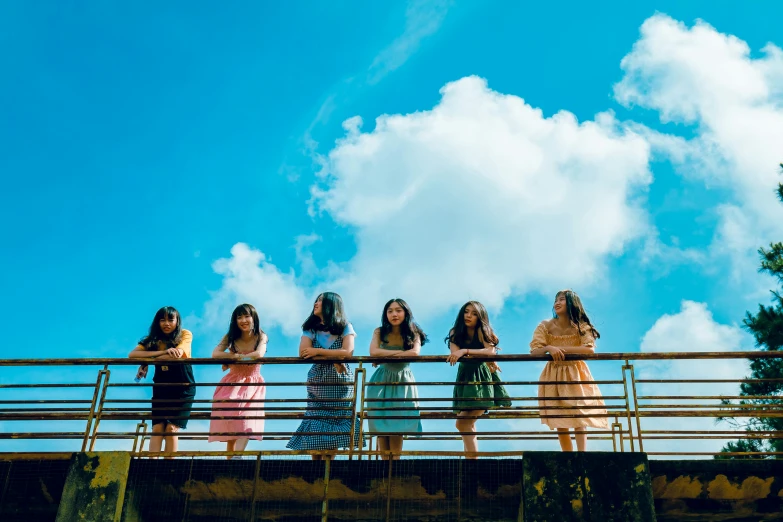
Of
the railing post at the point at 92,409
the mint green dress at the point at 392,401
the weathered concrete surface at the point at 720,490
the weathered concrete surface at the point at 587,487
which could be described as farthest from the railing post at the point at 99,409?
the weathered concrete surface at the point at 720,490

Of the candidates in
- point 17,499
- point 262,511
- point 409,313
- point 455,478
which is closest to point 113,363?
point 17,499

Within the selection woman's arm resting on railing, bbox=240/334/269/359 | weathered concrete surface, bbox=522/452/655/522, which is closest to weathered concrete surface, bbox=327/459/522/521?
weathered concrete surface, bbox=522/452/655/522

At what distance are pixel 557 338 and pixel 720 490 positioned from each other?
2.13 metres

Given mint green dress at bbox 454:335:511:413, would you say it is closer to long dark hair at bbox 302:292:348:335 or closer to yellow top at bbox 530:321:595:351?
yellow top at bbox 530:321:595:351

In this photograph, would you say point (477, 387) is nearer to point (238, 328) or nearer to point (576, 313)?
point (576, 313)

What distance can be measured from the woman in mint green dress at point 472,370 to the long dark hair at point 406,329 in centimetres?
32

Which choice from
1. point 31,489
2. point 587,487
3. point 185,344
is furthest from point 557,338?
point 31,489

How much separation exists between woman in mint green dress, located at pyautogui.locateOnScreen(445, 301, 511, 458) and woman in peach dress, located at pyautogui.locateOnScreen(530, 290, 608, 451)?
465mm

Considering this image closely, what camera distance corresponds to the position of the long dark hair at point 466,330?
797 cm

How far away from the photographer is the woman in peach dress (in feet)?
24.7

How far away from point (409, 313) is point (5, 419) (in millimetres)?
4341

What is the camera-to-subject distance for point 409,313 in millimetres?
8141

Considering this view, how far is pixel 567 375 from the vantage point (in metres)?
7.88

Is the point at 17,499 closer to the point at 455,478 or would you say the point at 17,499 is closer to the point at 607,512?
the point at 455,478
